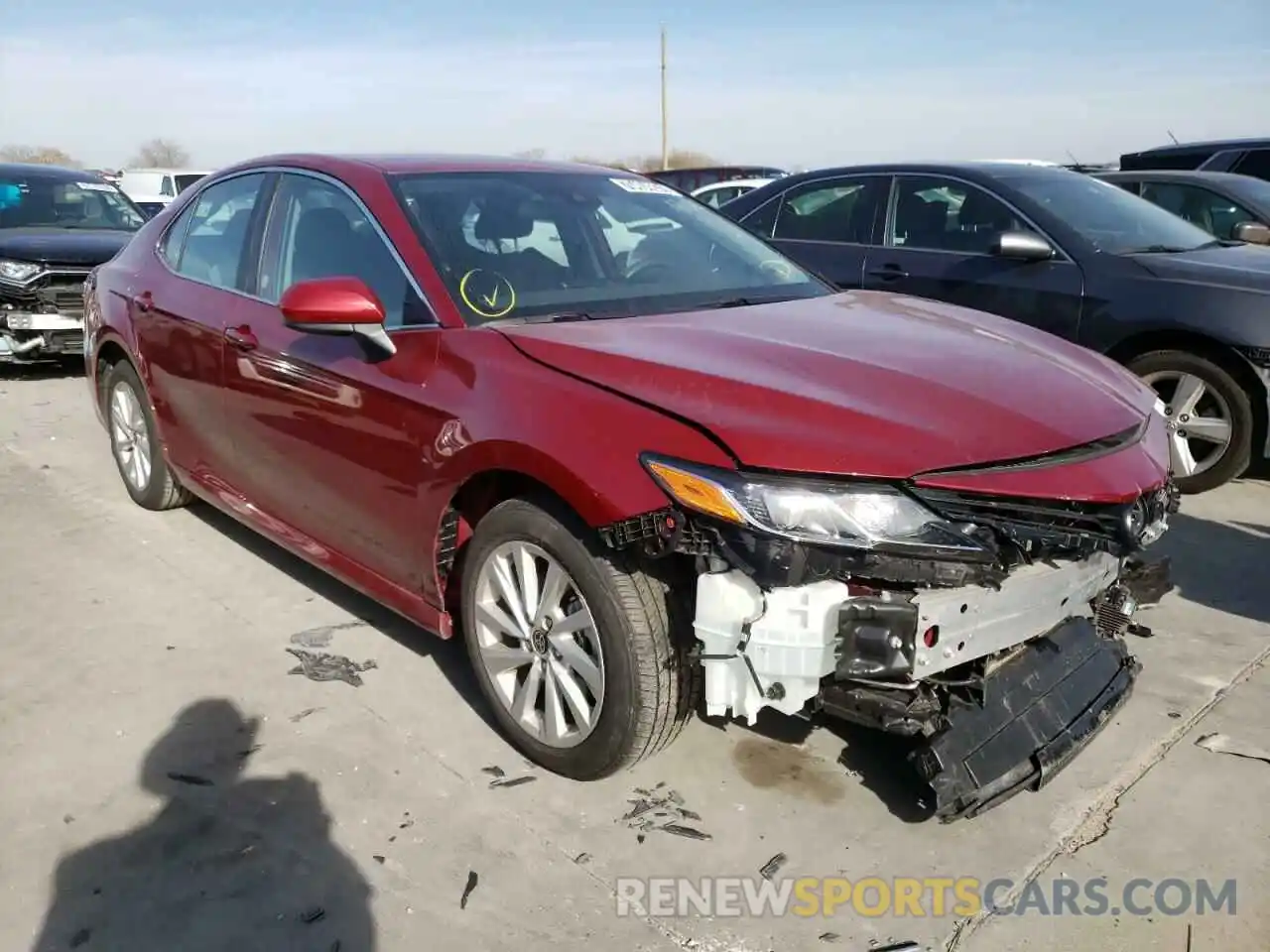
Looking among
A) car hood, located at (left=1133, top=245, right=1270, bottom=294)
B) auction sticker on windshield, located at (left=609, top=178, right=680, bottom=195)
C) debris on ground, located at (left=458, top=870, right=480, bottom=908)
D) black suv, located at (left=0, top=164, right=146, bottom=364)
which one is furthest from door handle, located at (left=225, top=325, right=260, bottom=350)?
black suv, located at (left=0, top=164, right=146, bottom=364)

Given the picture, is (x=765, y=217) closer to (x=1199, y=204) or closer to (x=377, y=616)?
(x=1199, y=204)

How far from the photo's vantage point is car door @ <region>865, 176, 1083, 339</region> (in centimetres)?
551

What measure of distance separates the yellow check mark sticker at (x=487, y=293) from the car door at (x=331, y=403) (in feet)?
0.42

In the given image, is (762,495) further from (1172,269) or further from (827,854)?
(1172,269)

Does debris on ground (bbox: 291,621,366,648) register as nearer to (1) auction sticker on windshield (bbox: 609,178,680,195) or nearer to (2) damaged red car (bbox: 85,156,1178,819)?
(2) damaged red car (bbox: 85,156,1178,819)

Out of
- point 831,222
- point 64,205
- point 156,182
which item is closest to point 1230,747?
point 831,222

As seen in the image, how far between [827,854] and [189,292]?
→ 3.21 metres

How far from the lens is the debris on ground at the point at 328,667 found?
3.51m

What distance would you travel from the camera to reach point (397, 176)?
341 cm

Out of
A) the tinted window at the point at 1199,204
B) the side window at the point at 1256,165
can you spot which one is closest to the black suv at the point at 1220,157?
the side window at the point at 1256,165

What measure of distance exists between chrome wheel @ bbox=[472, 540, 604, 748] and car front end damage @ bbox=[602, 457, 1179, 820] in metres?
0.35

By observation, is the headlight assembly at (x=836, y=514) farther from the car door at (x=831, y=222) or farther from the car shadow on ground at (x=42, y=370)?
the car shadow on ground at (x=42, y=370)

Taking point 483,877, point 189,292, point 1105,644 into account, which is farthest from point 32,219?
point 1105,644

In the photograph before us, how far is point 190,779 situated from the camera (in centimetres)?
293
